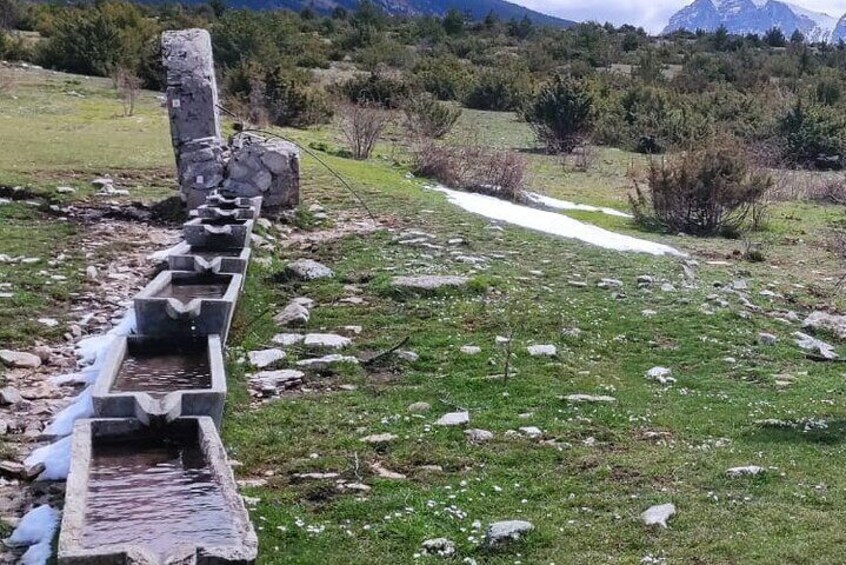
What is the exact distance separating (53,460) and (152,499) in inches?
50.3

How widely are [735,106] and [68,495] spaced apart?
3372 centimetres

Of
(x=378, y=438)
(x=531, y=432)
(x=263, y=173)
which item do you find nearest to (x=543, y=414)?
(x=531, y=432)

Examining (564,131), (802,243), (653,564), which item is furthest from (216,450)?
(564,131)

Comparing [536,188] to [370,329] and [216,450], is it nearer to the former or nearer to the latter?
[370,329]

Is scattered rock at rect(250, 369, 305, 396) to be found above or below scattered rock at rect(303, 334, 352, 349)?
below

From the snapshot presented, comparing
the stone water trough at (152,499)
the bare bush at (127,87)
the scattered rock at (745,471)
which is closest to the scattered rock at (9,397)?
the stone water trough at (152,499)

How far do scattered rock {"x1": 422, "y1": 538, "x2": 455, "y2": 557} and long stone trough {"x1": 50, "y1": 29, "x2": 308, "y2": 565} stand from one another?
1.09 m

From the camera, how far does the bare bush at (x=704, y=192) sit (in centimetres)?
1697

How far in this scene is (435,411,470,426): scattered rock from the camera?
272 inches

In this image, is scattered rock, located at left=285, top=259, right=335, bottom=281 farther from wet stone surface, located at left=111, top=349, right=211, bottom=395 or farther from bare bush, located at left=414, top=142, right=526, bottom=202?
bare bush, located at left=414, top=142, right=526, bottom=202

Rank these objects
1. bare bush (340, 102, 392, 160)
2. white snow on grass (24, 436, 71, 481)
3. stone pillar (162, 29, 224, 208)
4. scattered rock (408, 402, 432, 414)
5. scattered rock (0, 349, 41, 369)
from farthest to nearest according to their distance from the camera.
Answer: bare bush (340, 102, 392, 160), stone pillar (162, 29, 224, 208), scattered rock (0, 349, 41, 369), scattered rock (408, 402, 432, 414), white snow on grass (24, 436, 71, 481)

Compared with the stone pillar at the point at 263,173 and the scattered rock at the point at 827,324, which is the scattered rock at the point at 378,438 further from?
the stone pillar at the point at 263,173

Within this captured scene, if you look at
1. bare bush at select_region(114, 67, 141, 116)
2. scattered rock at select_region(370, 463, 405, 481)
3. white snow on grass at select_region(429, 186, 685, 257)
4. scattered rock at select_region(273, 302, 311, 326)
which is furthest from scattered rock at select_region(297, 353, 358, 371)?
bare bush at select_region(114, 67, 141, 116)

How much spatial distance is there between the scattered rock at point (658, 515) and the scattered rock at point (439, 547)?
116cm
